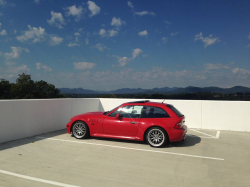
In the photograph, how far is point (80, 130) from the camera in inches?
290

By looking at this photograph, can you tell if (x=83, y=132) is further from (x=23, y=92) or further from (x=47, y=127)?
(x=23, y=92)

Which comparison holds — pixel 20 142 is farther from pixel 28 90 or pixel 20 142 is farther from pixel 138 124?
pixel 28 90

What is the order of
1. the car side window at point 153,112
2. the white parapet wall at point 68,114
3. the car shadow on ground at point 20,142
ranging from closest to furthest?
1. the car shadow on ground at point 20,142
2. the car side window at point 153,112
3. the white parapet wall at point 68,114

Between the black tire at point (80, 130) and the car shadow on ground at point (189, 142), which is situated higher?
the black tire at point (80, 130)

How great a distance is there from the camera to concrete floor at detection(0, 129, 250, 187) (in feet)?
12.8

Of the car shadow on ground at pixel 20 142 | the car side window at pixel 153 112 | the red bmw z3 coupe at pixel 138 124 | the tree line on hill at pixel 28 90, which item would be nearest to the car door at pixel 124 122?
the red bmw z3 coupe at pixel 138 124

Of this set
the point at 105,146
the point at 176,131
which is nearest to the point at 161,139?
the point at 176,131

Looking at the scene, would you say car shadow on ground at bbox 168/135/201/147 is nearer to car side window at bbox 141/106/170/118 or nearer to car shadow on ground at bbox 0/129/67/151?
car side window at bbox 141/106/170/118

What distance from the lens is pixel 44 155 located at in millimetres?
5434

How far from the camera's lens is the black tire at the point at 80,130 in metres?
7.28

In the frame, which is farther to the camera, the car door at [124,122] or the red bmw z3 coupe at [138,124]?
the car door at [124,122]

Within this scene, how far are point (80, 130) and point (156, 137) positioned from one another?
2684 mm

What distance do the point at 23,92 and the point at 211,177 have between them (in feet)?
128

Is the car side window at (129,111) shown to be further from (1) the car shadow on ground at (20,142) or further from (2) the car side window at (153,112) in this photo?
(1) the car shadow on ground at (20,142)
